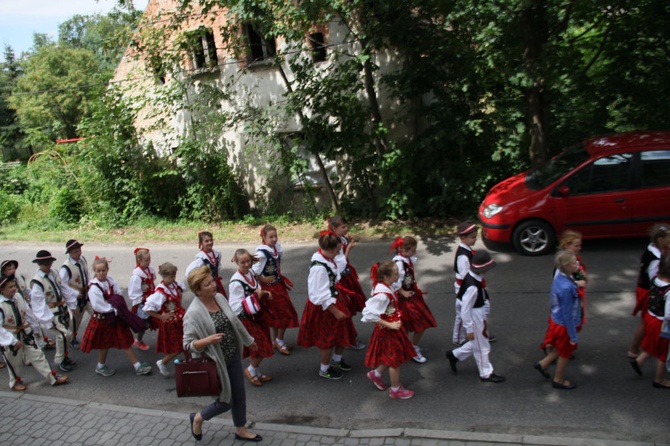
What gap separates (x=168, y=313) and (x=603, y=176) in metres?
7.04

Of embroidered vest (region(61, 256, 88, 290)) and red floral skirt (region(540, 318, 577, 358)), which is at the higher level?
embroidered vest (region(61, 256, 88, 290))

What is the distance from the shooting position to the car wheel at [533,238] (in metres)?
8.91

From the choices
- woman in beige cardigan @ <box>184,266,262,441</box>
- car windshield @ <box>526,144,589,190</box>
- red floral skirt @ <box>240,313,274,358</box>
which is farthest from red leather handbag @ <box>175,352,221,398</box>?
car windshield @ <box>526,144,589,190</box>

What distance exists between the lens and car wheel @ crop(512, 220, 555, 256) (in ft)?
29.2

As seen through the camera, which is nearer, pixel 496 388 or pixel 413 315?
pixel 496 388

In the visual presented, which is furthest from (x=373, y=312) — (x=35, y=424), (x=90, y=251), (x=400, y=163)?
(x=90, y=251)

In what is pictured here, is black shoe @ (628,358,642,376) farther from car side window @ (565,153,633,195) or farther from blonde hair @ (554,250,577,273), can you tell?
car side window @ (565,153,633,195)

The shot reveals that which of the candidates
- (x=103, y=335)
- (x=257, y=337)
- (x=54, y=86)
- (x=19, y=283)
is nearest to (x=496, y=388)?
(x=257, y=337)

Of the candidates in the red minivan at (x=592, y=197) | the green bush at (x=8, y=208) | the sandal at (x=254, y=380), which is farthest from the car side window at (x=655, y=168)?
the green bush at (x=8, y=208)

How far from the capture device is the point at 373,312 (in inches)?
197

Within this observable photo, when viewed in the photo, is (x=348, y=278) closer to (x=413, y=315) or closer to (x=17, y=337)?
(x=413, y=315)

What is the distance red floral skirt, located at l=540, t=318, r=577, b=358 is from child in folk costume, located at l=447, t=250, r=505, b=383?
0.63 m

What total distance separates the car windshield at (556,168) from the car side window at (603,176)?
0.74ft

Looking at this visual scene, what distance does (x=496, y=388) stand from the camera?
5281mm
